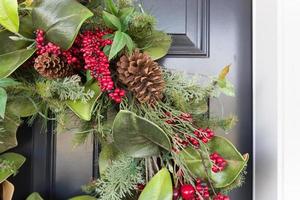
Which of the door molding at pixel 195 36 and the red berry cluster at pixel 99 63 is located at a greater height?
the door molding at pixel 195 36

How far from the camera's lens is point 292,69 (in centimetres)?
71

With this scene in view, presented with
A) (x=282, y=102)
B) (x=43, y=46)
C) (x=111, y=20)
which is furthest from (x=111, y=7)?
(x=282, y=102)

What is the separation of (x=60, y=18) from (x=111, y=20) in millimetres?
82

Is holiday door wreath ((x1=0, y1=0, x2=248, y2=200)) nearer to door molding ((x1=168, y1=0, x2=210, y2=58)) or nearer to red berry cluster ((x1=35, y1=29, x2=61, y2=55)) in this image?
red berry cluster ((x1=35, y1=29, x2=61, y2=55))

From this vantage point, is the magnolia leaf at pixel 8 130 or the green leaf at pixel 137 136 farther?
the magnolia leaf at pixel 8 130

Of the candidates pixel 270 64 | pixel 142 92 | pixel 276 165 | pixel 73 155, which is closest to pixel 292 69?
pixel 270 64

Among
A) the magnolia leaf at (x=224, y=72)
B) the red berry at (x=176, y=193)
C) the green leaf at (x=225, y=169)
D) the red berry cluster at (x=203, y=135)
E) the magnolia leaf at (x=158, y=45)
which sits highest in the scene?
the magnolia leaf at (x=158, y=45)

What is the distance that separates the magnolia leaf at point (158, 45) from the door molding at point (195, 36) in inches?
3.3

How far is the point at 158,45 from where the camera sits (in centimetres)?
77

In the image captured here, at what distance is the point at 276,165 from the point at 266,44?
233 millimetres

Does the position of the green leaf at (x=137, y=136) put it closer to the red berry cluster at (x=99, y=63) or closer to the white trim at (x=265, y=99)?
the red berry cluster at (x=99, y=63)

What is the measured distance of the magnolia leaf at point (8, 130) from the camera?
71 centimetres

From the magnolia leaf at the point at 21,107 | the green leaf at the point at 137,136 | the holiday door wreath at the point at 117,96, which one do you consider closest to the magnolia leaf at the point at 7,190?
the holiday door wreath at the point at 117,96

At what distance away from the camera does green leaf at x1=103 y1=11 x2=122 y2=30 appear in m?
0.66
